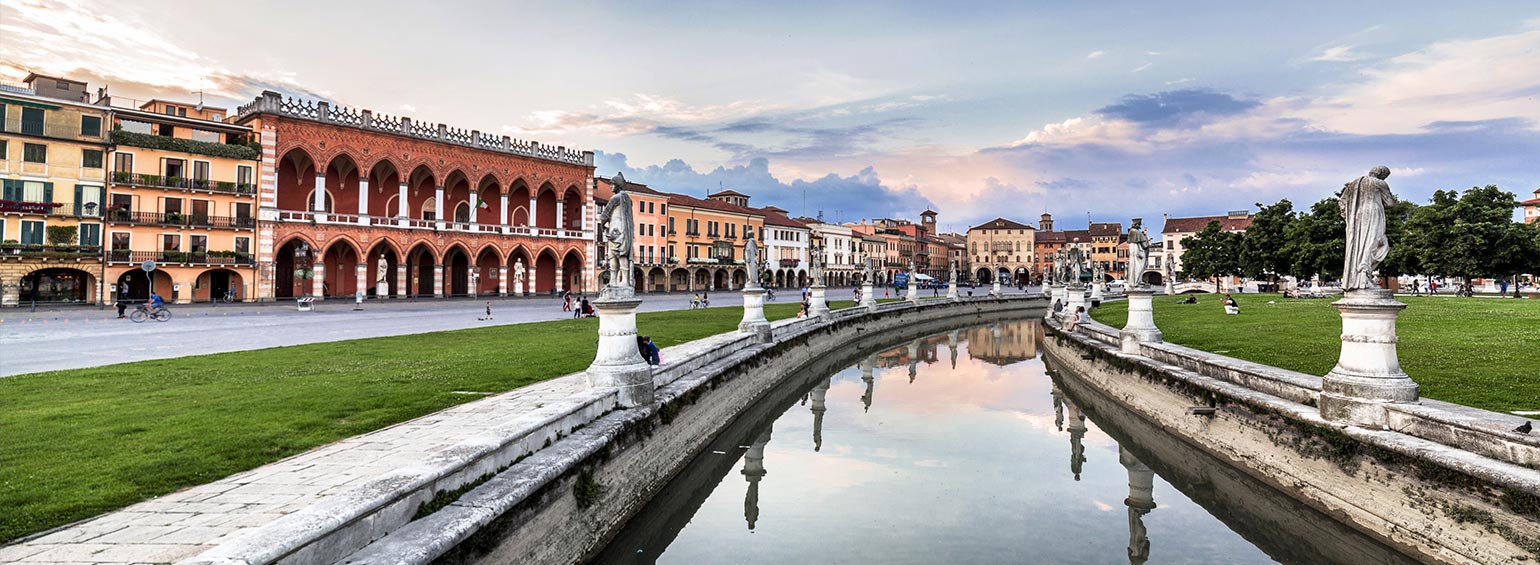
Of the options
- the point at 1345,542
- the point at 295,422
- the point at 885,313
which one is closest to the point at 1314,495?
the point at 1345,542

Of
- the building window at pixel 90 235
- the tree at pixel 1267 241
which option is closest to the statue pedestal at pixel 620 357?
the building window at pixel 90 235

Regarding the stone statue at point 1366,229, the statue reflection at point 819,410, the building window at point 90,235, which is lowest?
the statue reflection at point 819,410

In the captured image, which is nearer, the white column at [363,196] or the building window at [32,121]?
the building window at [32,121]

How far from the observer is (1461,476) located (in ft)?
22.5

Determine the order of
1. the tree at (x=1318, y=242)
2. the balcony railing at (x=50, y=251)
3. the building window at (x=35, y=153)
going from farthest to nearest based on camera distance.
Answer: the tree at (x=1318, y=242) → the building window at (x=35, y=153) → the balcony railing at (x=50, y=251)

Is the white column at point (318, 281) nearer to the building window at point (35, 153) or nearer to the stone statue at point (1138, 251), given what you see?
the building window at point (35, 153)

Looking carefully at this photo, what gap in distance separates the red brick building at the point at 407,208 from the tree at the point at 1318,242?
50748 millimetres

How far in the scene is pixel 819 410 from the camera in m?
17.5

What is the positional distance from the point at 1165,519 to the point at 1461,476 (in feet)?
11.5

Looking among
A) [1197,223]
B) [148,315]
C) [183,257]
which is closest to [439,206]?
[183,257]

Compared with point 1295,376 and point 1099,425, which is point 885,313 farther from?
point 1295,376

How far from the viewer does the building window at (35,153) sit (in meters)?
35.9

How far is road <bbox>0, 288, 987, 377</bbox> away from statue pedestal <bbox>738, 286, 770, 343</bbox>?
10.7m

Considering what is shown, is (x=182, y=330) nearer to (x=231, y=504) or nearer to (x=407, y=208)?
(x=231, y=504)
